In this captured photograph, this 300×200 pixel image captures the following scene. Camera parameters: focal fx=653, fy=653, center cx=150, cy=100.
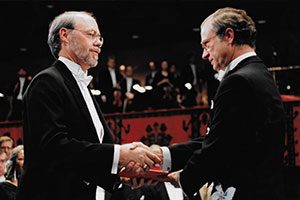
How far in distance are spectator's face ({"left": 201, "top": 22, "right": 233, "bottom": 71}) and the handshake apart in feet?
2.05

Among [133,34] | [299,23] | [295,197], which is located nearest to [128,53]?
[133,34]

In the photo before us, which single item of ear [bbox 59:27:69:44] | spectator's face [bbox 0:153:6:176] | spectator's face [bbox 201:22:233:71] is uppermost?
ear [bbox 59:27:69:44]

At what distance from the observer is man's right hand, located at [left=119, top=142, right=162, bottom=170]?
3482 millimetres

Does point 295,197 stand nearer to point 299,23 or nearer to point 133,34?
point 299,23

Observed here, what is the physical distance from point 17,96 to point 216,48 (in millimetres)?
8955

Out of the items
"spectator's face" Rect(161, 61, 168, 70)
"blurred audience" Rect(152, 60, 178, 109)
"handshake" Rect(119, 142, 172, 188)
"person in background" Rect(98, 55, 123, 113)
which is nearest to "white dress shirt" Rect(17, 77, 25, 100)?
"person in background" Rect(98, 55, 123, 113)

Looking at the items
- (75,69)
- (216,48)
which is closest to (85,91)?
(75,69)

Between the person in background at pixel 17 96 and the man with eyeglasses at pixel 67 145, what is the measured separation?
319 inches

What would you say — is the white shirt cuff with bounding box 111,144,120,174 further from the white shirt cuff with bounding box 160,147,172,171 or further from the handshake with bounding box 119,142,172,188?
the white shirt cuff with bounding box 160,147,172,171

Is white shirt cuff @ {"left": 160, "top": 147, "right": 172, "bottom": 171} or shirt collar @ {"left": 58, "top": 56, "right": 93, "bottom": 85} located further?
white shirt cuff @ {"left": 160, "top": 147, "right": 172, "bottom": 171}

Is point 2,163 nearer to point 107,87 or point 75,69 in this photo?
point 75,69

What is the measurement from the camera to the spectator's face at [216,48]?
136 inches

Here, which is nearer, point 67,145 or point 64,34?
point 67,145

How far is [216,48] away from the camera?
3484 mm
